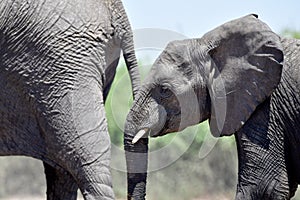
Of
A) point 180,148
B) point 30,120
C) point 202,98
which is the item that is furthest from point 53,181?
point 180,148

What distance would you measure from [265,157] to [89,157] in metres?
1.22

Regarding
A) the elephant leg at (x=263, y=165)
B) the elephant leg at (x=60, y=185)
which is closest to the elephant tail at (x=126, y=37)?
the elephant leg at (x=60, y=185)

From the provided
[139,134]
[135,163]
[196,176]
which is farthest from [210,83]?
[196,176]

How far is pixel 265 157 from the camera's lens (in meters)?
5.27

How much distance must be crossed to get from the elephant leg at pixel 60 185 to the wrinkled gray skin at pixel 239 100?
0.33 metres

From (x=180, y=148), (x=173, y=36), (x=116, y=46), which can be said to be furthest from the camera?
(x=180, y=148)

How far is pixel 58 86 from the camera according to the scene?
14.8ft

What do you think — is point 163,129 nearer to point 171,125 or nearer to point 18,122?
point 171,125

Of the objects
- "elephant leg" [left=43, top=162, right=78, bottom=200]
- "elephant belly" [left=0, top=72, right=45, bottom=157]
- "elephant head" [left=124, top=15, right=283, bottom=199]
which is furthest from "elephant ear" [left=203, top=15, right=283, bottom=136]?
"elephant belly" [left=0, top=72, right=45, bottom=157]

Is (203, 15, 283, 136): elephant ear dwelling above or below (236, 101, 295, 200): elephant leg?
above

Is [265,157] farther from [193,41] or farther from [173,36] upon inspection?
[173,36]

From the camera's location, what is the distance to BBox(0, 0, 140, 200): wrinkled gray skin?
4473mm

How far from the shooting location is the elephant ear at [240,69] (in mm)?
5309

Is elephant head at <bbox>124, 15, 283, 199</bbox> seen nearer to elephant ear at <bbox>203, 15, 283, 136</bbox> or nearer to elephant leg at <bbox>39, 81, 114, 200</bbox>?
elephant ear at <bbox>203, 15, 283, 136</bbox>
